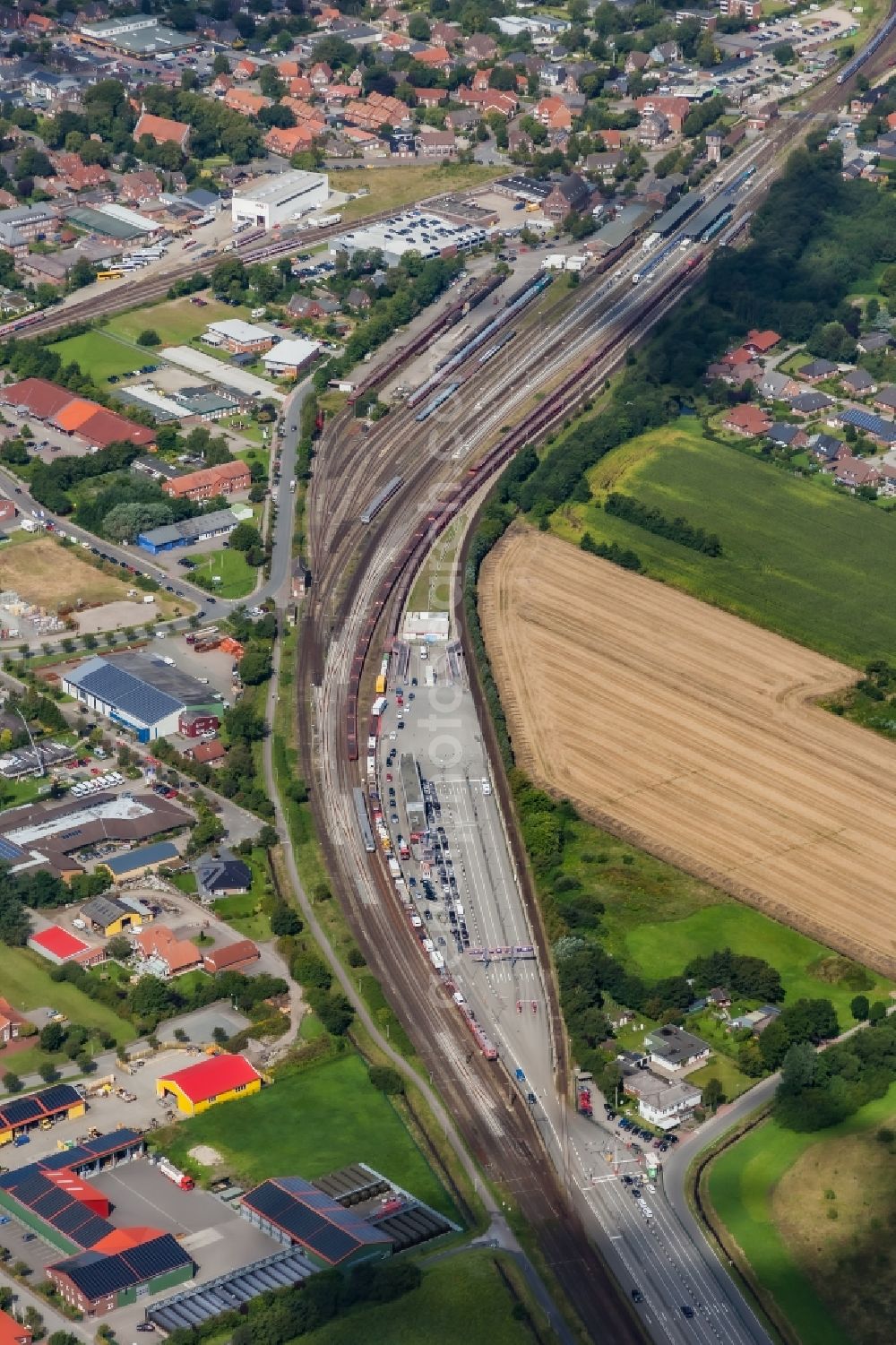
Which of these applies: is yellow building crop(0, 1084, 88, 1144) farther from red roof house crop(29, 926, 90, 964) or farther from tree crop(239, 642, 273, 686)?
tree crop(239, 642, 273, 686)

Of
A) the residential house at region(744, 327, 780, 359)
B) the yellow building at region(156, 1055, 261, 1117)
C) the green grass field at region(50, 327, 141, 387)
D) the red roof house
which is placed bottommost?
the residential house at region(744, 327, 780, 359)

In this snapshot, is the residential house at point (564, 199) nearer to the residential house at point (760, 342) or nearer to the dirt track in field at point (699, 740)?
the residential house at point (760, 342)

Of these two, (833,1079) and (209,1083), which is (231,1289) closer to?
(209,1083)

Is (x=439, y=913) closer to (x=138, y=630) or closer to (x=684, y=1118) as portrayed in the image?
(x=684, y=1118)

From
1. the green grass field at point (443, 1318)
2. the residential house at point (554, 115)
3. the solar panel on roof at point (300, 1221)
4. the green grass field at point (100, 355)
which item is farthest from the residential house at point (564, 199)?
the green grass field at point (443, 1318)

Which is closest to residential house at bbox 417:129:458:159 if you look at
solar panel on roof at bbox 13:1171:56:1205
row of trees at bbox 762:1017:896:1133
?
row of trees at bbox 762:1017:896:1133

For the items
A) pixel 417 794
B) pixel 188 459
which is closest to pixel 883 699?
pixel 417 794

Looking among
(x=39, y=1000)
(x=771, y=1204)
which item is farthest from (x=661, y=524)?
(x=771, y=1204)
